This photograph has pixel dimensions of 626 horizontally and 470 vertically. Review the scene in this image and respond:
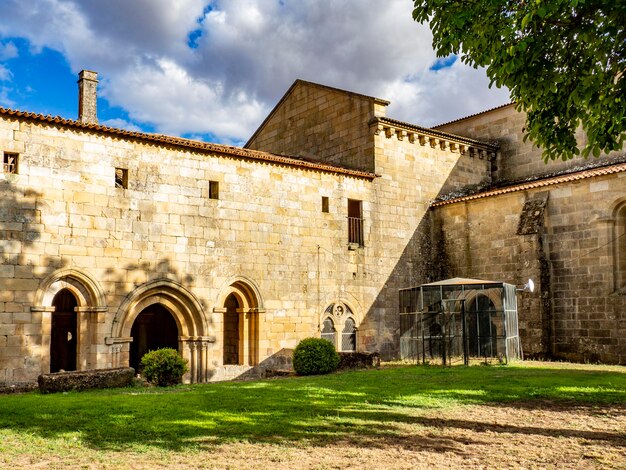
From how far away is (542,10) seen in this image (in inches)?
321

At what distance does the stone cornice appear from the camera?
23.8 m

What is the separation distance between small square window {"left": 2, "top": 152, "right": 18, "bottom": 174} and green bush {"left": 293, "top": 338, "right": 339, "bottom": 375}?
8305 mm

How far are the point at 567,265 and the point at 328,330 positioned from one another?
25.7ft

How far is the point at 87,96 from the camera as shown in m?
19.3

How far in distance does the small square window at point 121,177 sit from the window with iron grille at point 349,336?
8468 millimetres

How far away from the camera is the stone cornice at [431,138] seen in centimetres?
2377

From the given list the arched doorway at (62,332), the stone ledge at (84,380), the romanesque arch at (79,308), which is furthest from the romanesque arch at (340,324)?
the arched doorway at (62,332)

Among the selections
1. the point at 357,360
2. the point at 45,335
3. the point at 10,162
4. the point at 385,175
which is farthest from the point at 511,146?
the point at 45,335

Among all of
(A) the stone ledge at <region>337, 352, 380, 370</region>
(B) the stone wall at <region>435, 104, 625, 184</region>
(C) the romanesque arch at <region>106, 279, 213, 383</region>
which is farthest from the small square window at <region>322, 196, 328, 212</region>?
(B) the stone wall at <region>435, 104, 625, 184</region>

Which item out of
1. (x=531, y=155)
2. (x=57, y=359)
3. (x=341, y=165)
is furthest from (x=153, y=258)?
(x=531, y=155)

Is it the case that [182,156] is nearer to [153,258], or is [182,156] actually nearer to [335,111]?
[153,258]

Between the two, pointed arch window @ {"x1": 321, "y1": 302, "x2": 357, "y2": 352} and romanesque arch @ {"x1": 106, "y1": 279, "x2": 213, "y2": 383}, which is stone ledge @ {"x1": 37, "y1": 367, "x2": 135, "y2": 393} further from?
pointed arch window @ {"x1": 321, "y1": 302, "x2": 357, "y2": 352}

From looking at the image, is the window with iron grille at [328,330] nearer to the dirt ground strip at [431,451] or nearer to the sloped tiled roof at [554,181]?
the sloped tiled roof at [554,181]

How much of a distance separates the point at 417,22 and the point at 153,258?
406 inches
